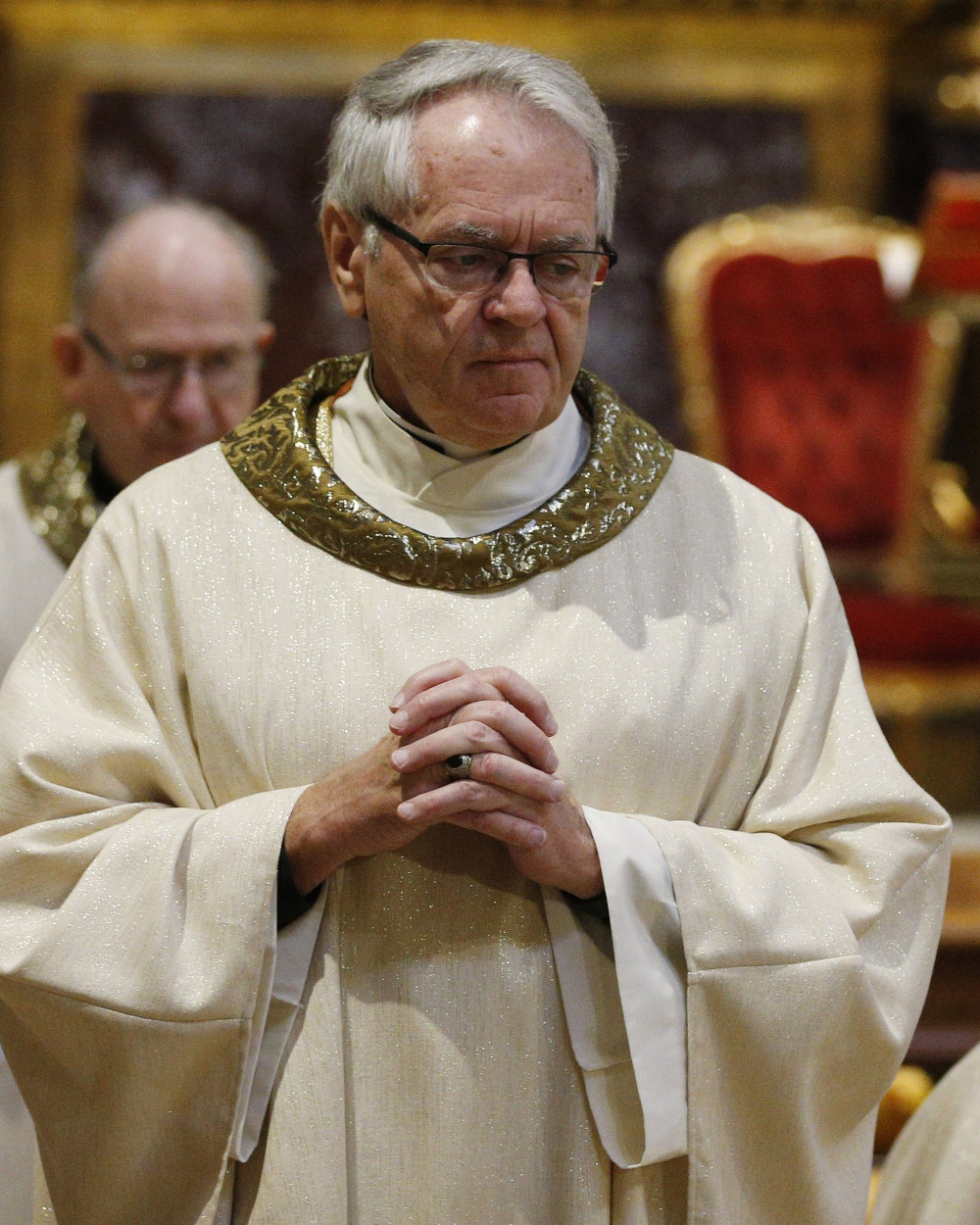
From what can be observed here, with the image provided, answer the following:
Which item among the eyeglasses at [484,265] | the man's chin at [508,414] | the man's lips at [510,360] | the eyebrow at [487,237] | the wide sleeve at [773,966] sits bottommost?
the wide sleeve at [773,966]

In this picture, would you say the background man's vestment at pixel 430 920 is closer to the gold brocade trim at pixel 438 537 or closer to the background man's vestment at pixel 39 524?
the gold brocade trim at pixel 438 537

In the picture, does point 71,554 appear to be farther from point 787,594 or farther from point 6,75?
point 6,75

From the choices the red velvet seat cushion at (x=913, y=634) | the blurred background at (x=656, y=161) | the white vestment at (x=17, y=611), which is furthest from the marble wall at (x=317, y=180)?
the white vestment at (x=17, y=611)

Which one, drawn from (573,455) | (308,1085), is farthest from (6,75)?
(308,1085)

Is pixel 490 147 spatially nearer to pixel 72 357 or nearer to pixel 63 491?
pixel 63 491

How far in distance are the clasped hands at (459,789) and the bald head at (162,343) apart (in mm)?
1093

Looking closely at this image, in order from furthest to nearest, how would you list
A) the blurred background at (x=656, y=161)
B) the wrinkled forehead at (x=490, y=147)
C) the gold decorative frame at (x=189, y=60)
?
the gold decorative frame at (x=189, y=60), the blurred background at (x=656, y=161), the wrinkled forehead at (x=490, y=147)

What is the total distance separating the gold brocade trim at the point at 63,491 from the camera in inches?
101

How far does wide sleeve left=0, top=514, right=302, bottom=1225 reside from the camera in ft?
5.61

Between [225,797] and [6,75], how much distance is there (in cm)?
504

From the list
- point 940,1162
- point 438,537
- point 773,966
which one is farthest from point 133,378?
point 940,1162

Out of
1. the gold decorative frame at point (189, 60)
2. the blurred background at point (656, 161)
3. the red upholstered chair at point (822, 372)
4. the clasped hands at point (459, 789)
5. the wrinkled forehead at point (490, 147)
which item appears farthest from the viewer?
the gold decorative frame at point (189, 60)

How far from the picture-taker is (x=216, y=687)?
1.81m

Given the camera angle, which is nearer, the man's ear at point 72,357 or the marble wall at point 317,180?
the man's ear at point 72,357
